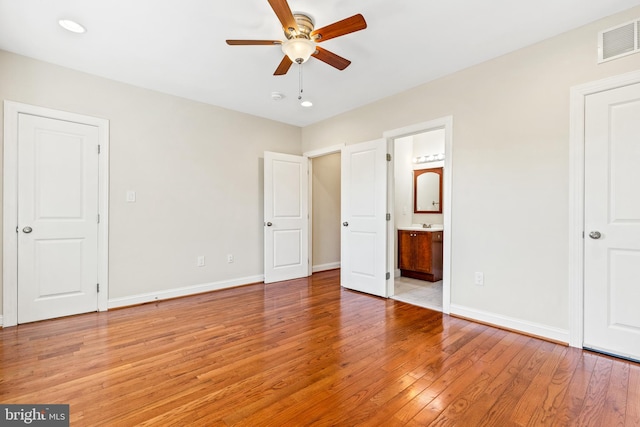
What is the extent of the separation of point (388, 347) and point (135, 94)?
12.8 feet

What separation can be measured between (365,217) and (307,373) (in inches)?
92.4

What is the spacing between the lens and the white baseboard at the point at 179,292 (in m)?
3.38

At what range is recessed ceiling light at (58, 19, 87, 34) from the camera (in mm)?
2308

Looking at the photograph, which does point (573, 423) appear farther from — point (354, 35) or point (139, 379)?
point (354, 35)

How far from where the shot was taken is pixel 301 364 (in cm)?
210

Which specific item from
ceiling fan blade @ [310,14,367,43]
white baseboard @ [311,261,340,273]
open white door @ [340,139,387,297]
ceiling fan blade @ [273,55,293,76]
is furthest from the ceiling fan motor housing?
white baseboard @ [311,261,340,273]

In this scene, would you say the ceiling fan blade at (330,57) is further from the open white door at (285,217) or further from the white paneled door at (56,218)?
the white paneled door at (56,218)

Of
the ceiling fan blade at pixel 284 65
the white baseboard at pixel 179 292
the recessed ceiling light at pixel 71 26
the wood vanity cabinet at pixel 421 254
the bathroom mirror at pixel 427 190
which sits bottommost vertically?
the white baseboard at pixel 179 292

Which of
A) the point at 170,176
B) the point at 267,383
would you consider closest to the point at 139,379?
the point at 267,383

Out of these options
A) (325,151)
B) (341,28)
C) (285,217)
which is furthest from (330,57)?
(285,217)

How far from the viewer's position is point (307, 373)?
6.50 feet

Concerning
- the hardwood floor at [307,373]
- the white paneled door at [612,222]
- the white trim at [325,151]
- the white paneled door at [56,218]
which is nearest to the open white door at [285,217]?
the white trim at [325,151]

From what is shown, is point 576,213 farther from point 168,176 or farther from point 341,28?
point 168,176

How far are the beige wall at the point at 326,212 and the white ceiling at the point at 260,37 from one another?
2197 mm
